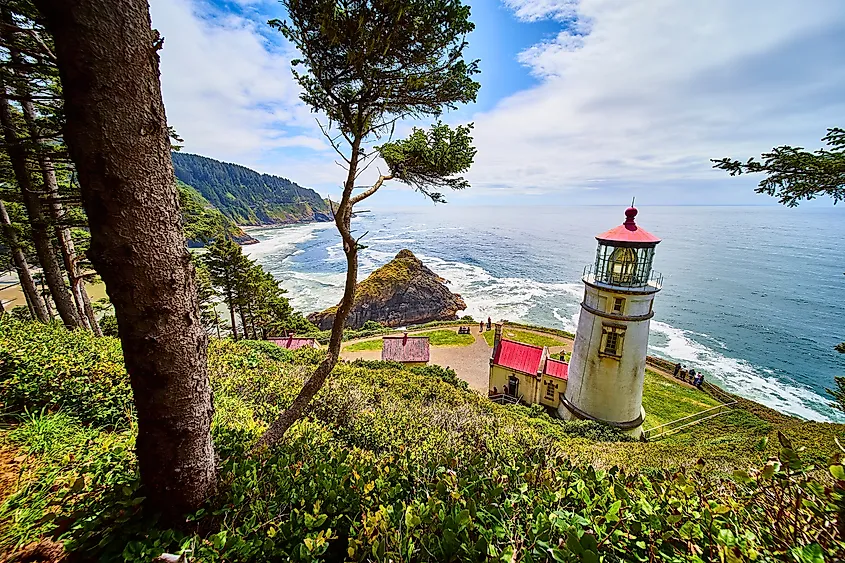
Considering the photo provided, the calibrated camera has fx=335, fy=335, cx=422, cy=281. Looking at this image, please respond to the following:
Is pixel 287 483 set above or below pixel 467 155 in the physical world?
below

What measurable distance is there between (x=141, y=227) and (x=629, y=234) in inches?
488

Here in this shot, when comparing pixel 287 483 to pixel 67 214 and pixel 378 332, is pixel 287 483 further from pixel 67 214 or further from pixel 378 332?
pixel 378 332

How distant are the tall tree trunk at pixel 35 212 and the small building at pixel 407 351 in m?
12.4

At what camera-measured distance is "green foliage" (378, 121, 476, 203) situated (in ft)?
16.4

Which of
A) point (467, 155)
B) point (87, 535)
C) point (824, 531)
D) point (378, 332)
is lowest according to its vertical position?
point (378, 332)

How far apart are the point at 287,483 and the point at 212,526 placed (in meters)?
0.51

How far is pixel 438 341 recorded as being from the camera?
24141mm

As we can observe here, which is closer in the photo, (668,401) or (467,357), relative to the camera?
(668,401)

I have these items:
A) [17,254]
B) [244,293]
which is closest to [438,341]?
[244,293]

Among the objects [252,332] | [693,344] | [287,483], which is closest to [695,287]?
[693,344]

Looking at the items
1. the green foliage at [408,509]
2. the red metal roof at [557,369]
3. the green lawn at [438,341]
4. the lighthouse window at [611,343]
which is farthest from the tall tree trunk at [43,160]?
the red metal roof at [557,369]

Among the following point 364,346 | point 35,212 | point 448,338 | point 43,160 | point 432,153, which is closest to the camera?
point 432,153

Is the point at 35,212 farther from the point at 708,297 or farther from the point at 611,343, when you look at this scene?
the point at 708,297

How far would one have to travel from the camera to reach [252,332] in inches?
952
